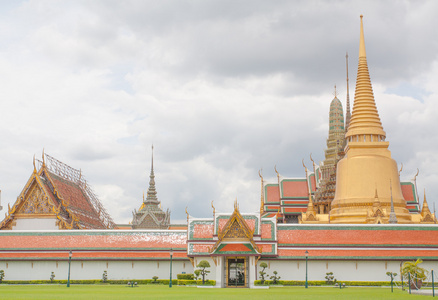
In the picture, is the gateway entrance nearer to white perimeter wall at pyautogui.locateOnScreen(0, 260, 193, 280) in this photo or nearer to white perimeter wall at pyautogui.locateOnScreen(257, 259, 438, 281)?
white perimeter wall at pyautogui.locateOnScreen(257, 259, 438, 281)

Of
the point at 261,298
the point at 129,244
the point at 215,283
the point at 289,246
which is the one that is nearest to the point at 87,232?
the point at 129,244

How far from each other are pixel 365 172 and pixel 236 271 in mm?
17223

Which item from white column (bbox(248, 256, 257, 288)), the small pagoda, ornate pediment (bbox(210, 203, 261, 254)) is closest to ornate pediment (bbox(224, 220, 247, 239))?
ornate pediment (bbox(210, 203, 261, 254))

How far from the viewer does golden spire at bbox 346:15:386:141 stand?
4859 cm

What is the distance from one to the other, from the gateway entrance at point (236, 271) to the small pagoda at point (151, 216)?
111 ft

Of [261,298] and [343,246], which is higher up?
[343,246]

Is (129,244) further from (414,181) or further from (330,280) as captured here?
(414,181)

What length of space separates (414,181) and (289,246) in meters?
23.0

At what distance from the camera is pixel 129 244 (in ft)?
126

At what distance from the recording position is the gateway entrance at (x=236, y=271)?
34.8 meters

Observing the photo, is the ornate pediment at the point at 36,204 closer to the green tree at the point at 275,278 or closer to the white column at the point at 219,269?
the white column at the point at 219,269

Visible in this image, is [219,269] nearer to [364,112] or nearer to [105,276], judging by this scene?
[105,276]

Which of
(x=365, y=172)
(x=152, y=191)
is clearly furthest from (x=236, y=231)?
(x=152, y=191)

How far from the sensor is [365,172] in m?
47.5
